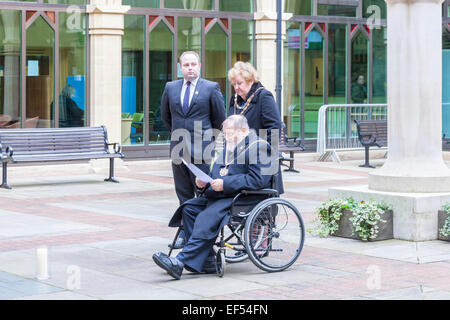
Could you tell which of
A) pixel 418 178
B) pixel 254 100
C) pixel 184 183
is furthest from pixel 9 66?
pixel 418 178

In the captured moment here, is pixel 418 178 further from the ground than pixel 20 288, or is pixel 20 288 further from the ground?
pixel 418 178

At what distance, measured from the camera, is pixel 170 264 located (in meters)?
7.02

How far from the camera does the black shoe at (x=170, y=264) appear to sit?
7008 millimetres

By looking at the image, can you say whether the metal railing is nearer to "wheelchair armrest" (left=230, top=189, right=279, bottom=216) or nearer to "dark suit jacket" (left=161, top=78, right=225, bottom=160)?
"dark suit jacket" (left=161, top=78, right=225, bottom=160)

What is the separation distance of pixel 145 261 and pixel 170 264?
951 mm

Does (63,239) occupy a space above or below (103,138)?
below

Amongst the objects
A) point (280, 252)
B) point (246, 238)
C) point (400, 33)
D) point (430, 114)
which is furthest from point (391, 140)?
point (246, 238)

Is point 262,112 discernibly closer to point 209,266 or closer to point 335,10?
point 209,266

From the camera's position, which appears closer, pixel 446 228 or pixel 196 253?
pixel 196 253

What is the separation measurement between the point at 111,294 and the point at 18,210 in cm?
529

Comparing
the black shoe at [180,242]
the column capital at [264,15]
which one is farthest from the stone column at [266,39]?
the black shoe at [180,242]

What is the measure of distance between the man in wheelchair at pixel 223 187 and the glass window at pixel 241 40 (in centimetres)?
1206
